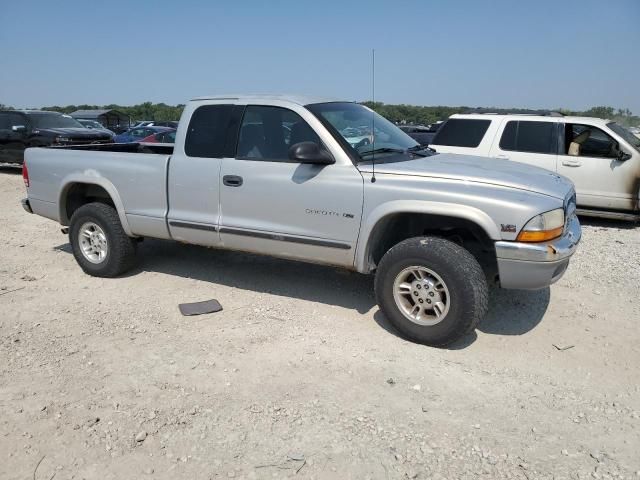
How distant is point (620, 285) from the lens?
18.1 ft

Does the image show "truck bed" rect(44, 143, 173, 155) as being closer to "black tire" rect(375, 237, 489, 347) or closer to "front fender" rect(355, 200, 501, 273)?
"front fender" rect(355, 200, 501, 273)

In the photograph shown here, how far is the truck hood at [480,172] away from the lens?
396 cm

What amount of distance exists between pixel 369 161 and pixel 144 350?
7.46 feet

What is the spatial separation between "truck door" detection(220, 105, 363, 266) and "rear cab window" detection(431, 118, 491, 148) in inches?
198

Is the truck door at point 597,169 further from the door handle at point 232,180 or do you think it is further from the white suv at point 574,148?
the door handle at point 232,180

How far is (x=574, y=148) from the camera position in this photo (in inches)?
333

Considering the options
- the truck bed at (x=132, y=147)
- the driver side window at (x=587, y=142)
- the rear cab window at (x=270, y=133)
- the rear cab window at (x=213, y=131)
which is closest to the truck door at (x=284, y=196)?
the rear cab window at (x=270, y=133)

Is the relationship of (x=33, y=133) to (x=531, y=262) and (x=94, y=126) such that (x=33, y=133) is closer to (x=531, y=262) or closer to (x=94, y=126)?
(x=94, y=126)

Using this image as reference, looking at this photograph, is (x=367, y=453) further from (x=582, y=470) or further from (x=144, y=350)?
(x=144, y=350)

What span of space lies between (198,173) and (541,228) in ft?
9.58

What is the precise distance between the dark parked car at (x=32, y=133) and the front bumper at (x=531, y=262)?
39.4 ft

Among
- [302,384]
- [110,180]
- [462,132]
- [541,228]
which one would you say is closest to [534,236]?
[541,228]

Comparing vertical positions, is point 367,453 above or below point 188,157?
below

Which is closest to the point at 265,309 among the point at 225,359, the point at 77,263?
the point at 225,359
